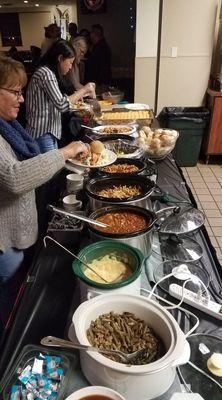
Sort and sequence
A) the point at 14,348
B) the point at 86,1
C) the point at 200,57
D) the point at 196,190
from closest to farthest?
the point at 14,348
the point at 196,190
the point at 200,57
the point at 86,1

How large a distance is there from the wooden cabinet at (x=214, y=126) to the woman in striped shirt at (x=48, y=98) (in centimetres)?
183

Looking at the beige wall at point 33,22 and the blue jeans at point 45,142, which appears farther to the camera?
the beige wall at point 33,22

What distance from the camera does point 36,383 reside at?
68 cm

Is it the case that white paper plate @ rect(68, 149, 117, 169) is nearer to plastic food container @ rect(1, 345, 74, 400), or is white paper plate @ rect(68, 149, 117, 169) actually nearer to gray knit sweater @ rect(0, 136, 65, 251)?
gray knit sweater @ rect(0, 136, 65, 251)

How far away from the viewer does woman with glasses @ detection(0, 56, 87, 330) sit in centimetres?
105

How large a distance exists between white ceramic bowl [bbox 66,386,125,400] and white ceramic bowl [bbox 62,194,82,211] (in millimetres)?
756

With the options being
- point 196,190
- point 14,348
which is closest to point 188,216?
point 14,348

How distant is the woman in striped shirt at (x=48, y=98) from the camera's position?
2.10 meters

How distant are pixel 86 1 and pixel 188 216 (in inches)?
231

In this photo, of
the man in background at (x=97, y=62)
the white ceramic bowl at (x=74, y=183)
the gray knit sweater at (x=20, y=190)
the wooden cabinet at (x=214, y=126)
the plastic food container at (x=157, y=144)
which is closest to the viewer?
the gray knit sweater at (x=20, y=190)

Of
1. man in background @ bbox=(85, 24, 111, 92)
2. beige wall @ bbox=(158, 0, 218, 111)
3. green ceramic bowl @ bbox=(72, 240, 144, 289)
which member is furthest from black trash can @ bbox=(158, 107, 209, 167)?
green ceramic bowl @ bbox=(72, 240, 144, 289)

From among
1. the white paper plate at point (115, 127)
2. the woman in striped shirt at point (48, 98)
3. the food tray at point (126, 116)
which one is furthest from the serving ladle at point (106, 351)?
the food tray at point (126, 116)

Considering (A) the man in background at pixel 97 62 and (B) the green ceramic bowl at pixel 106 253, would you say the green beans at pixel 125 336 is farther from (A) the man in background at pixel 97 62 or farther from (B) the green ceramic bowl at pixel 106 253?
(A) the man in background at pixel 97 62

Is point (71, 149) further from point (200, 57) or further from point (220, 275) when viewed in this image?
point (200, 57)
